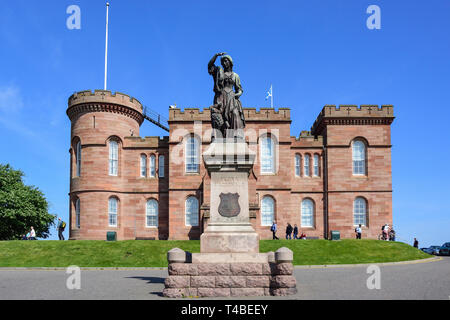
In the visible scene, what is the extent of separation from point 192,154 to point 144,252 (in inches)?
482

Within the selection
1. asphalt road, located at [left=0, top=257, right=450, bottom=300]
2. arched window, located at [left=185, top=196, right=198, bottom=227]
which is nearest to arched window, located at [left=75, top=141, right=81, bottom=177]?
arched window, located at [left=185, top=196, right=198, bottom=227]

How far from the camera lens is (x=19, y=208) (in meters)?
39.0

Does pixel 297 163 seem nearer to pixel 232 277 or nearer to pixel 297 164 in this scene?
pixel 297 164

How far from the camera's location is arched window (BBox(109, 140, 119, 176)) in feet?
111

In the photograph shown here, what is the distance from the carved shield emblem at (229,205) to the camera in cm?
1060

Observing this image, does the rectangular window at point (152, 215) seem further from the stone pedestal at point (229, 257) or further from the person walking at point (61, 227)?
the stone pedestal at point (229, 257)

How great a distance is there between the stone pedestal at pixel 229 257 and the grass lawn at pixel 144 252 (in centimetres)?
1194

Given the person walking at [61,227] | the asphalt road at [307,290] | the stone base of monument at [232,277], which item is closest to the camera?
the stone base of monument at [232,277]

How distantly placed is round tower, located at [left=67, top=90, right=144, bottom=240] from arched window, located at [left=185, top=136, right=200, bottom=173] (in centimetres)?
564

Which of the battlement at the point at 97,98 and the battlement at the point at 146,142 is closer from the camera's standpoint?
the battlement at the point at 97,98

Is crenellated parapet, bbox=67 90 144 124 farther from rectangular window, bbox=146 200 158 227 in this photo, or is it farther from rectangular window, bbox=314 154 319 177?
rectangular window, bbox=314 154 319 177

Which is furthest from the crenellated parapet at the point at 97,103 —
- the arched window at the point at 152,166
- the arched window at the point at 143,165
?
the arched window at the point at 152,166

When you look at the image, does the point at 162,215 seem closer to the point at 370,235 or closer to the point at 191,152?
the point at 191,152
